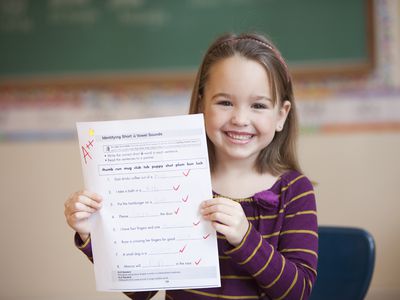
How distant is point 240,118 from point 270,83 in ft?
0.39

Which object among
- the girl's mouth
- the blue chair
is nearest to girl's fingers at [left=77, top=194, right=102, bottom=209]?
the girl's mouth

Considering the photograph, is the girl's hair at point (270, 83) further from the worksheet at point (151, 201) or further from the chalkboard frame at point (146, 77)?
the chalkboard frame at point (146, 77)

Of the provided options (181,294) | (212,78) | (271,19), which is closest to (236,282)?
(181,294)

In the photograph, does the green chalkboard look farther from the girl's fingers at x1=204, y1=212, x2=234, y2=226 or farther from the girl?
the girl's fingers at x1=204, y1=212, x2=234, y2=226

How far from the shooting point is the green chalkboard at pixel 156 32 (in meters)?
2.36

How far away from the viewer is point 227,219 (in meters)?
0.96

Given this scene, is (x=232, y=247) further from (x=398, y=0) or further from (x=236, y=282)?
(x=398, y=0)

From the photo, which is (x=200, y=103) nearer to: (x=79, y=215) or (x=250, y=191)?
(x=250, y=191)

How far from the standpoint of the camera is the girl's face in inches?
43.3

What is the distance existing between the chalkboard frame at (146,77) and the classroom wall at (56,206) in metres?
0.28

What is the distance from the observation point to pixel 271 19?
237cm

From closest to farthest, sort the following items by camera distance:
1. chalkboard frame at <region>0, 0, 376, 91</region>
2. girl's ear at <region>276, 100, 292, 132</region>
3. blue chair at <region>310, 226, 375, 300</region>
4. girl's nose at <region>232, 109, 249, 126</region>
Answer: girl's nose at <region>232, 109, 249, 126</region> → girl's ear at <region>276, 100, 292, 132</region> → blue chair at <region>310, 226, 375, 300</region> → chalkboard frame at <region>0, 0, 376, 91</region>

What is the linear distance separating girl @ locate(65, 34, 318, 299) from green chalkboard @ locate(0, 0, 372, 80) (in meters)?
1.20

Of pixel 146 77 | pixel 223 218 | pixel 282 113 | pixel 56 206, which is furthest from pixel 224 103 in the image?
pixel 56 206
